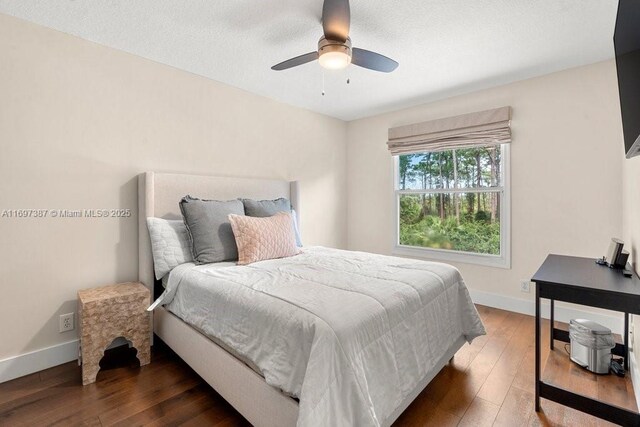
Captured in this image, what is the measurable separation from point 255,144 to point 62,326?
2.26 meters

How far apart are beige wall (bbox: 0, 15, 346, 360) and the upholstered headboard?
0.13 m

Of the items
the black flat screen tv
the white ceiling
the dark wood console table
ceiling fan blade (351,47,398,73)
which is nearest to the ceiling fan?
ceiling fan blade (351,47,398,73)

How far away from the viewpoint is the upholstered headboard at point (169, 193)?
242 cm

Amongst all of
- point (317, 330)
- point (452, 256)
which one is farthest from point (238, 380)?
point (452, 256)

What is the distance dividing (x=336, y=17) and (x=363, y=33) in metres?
0.60

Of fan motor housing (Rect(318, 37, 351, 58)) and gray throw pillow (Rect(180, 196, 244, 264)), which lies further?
gray throw pillow (Rect(180, 196, 244, 264))

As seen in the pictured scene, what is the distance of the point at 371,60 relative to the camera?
78.0 inches

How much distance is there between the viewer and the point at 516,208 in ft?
10.2

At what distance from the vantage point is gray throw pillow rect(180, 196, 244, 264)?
233 centimetres

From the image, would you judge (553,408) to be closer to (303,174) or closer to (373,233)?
(373,233)

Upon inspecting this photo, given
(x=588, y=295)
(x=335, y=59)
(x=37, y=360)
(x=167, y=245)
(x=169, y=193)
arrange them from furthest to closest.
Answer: (x=169, y=193) < (x=167, y=245) < (x=37, y=360) < (x=335, y=59) < (x=588, y=295)

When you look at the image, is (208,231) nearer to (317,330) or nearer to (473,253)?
(317,330)

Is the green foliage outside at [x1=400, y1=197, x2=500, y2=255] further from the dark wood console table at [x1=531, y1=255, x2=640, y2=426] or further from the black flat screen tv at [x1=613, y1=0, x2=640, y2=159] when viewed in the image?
the black flat screen tv at [x1=613, y1=0, x2=640, y2=159]

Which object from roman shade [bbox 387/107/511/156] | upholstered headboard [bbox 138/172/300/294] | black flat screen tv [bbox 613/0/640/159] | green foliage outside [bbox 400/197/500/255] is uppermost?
roman shade [bbox 387/107/511/156]
